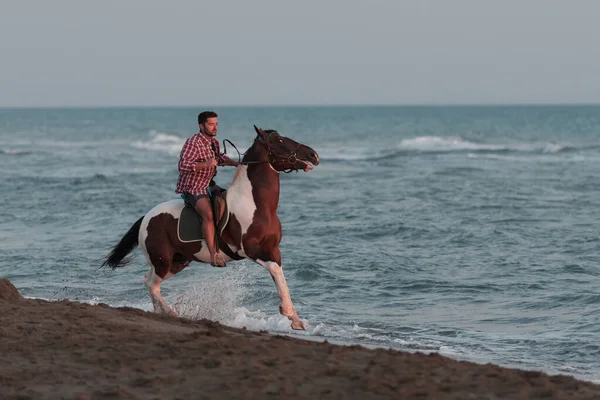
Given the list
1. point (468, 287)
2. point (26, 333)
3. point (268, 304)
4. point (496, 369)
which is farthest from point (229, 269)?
point (496, 369)

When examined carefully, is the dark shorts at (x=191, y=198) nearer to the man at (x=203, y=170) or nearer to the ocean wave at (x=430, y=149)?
the man at (x=203, y=170)

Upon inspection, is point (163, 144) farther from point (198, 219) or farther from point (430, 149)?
point (198, 219)

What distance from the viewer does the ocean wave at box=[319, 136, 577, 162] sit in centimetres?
5434

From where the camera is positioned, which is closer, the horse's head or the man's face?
the horse's head

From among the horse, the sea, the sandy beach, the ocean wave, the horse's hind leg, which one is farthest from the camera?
the ocean wave

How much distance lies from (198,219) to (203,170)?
512mm

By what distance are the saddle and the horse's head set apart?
65 centimetres

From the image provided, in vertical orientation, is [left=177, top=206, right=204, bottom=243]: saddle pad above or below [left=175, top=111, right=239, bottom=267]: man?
below

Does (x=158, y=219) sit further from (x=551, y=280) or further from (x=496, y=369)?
(x=551, y=280)

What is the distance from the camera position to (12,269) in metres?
16.1

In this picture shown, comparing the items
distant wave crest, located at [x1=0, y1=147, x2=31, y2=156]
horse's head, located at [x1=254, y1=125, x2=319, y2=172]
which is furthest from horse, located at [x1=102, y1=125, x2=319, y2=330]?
distant wave crest, located at [x1=0, y1=147, x2=31, y2=156]

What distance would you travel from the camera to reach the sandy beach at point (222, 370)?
6668mm

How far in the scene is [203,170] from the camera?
10.6 metres

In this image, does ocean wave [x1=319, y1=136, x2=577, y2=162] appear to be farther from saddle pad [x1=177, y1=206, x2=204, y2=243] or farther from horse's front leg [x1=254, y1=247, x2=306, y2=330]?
horse's front leg [x1=254, y1=247, x2=306, y2=330]
